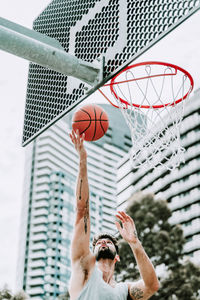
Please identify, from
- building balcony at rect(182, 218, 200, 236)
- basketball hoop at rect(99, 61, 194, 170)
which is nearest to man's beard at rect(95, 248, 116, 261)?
basketball hoop at rect(99, 61, 194, 170)

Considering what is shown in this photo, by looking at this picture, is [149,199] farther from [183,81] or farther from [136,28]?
[136,28]

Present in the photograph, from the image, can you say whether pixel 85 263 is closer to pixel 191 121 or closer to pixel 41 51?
pixel 41 51

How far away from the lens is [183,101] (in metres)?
5.42

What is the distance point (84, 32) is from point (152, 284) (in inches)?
92.7

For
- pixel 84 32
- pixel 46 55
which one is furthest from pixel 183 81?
pixel 46 55

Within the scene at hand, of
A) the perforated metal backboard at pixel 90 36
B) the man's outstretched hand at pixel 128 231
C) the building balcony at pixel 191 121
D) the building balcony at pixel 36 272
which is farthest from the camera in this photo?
the building balcony at pixel 36 272

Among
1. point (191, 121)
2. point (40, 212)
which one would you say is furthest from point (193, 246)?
point (40, 212)

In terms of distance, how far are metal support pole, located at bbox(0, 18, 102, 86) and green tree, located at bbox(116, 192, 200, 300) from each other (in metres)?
13.8

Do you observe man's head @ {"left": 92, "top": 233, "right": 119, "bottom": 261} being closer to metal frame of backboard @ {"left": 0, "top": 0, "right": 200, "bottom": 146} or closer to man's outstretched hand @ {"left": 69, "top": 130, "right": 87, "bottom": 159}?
man's outstretched hand @ {"left": 69, "top": 130, "right": 87, "bottom": 159}

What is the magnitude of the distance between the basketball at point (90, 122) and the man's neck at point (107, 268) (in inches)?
53.0

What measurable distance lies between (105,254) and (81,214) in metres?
0.37

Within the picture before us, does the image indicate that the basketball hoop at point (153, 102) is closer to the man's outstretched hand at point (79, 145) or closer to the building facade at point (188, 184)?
the man's outstretched hand at point (79, 145)

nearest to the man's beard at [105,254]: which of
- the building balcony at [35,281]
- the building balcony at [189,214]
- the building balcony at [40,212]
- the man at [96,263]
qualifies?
the man at [96,263]

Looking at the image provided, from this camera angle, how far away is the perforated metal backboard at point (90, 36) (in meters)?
3.42
